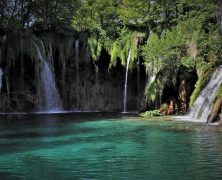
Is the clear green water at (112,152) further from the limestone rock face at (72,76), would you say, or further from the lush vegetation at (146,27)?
the limestone rock face at (72,76)

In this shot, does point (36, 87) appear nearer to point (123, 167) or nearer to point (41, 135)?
point (41, 135)

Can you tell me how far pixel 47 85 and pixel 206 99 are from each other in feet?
46.1

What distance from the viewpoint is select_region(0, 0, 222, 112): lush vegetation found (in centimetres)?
2880

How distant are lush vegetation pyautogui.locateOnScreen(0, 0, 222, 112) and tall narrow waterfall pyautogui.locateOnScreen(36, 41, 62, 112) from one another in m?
2.47

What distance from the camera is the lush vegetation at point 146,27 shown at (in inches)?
1134

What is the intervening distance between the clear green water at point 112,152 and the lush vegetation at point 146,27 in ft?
27.0

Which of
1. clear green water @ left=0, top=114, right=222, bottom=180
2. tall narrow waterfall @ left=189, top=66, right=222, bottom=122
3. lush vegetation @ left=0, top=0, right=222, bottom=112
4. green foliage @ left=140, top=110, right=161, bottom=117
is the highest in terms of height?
lush vegetation @ left=0, top=0, right=222, bottom=112

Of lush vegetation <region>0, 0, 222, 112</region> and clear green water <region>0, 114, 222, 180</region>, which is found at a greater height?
lush vegetation <region>0, 0, 222, 112</region>

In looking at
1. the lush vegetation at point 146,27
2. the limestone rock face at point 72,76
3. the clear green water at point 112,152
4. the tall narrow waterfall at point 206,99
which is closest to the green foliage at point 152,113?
the lush vegetation at point 146,27

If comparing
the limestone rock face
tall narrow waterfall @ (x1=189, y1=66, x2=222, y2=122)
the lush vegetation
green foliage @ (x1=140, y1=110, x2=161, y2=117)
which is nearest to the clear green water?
tall narrow waterfall @ (x1=189, y1=66, x2=222, y2=122)

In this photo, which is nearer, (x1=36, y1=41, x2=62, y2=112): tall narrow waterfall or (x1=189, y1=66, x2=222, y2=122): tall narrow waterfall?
(x1=189, y1=66, x2=222, y2=122): tall narrow waterfall

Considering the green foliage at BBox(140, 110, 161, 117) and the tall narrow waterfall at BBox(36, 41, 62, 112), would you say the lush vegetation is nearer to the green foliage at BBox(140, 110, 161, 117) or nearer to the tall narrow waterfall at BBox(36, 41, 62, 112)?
the green foliage at BBox(140, 110, 161, 117)

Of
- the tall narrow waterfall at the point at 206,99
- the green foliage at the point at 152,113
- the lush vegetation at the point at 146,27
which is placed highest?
the lush vegetation at the point at 146,27

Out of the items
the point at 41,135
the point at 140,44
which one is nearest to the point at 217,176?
the point at 41,135
